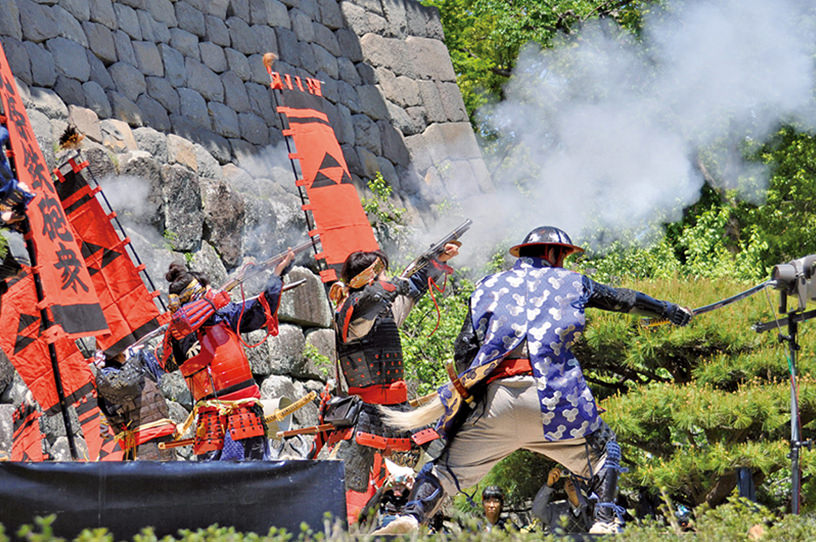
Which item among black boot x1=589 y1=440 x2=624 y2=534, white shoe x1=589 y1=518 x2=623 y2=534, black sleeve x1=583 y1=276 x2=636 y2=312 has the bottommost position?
white shoe x1=589 y1=518 x2=623 y2=534

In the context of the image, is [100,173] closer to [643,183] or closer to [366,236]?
[366,236]

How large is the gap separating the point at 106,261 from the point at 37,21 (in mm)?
2754

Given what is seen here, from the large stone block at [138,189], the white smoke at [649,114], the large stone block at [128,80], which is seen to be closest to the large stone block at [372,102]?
the white smoke at [649,114]

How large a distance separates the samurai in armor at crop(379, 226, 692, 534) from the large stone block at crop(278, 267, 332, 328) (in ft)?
17.0

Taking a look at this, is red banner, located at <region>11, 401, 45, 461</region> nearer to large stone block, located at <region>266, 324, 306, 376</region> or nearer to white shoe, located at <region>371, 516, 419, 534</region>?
white shoe, located at <region>371, 516, 419, 534</region>

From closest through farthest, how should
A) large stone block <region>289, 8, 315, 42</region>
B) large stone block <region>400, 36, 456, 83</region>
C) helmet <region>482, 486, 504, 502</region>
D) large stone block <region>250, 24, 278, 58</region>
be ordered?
helmet <region>482, 486, 504, 502</region>
large stone block <region>250, 24, 278, 58</region>
large stone block <region>289, 8, 315, 42</region>
large stone block <region>400, 36, 456, 83</region>

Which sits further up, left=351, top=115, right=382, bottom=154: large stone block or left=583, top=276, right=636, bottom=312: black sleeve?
left=351, top=115, right=382, bottom=154: large stone block

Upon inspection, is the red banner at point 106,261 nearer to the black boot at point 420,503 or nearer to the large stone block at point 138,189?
the large stone block at point 138,189

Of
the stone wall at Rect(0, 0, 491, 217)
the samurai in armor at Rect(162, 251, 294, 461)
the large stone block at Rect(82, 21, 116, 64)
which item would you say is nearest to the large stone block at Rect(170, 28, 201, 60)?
the stone wall at Rect(0, 0, 491, 217)

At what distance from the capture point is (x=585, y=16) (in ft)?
50.7

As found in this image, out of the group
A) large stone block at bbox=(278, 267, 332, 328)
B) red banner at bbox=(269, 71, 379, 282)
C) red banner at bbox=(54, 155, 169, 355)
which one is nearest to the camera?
red banner at bbox=(269, 71, 379, 282)

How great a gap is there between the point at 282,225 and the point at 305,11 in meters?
3.27

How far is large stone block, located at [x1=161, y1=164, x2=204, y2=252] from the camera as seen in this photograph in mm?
9109

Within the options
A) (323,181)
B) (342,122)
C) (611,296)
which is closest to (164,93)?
(342,122)
